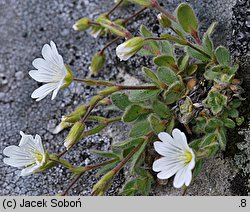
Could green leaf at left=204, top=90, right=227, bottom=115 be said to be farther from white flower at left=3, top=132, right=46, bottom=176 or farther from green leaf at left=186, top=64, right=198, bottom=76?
white flower at left=3, top=132, right=46, bottom=176

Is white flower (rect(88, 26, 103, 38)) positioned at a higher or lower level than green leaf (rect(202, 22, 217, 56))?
lower

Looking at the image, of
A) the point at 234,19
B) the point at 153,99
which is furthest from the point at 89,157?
the point at 234,19

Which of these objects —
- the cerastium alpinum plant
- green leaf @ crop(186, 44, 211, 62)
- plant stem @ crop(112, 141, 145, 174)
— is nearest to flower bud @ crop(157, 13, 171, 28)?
the cerastium alpinum plant

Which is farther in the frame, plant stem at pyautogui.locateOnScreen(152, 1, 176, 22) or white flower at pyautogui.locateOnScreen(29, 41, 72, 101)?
plant stem at pyautogui.locateOnScreen(152, 1, 176, 22)

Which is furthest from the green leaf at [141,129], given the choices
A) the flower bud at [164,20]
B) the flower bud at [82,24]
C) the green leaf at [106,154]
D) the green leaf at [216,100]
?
the flower bud at [82,24]

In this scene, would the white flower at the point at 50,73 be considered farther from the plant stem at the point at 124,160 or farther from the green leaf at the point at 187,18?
the green leaf at the point at 187,18

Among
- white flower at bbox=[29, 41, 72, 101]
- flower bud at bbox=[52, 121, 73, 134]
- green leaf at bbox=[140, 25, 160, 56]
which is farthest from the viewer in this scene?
flower bud at bbox=[52, 121, 73, 134]

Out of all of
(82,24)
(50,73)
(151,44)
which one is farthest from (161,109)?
(82,24)
